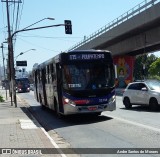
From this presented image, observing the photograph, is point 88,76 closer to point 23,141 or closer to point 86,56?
point 86,56

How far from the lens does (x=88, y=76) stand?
55.5 ft

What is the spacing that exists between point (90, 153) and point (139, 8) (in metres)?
27.6

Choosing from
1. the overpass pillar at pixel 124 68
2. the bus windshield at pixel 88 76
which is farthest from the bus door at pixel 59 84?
the overpass pillar at pixel 124 68

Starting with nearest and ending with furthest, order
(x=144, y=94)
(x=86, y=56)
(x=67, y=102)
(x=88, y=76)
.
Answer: (x=67, y=102) < (x=88, y=76) < (x=86, y=56) < (x=144, y=94)

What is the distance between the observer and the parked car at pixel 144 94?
20725 mm

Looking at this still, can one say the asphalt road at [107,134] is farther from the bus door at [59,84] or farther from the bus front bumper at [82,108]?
the bus door at [59,84]

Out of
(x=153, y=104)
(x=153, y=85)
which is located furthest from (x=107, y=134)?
(x=153, y=85)

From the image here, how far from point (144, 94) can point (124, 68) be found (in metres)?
39.2

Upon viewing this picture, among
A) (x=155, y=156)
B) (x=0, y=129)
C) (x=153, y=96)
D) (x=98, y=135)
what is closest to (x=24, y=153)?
(x=155, y=156)

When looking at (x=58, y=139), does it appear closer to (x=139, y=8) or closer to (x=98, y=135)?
(x=98, y=135)

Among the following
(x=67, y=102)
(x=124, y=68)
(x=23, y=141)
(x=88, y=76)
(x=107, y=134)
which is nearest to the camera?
(x=23, y=141)

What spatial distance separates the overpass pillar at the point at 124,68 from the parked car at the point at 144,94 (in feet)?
121

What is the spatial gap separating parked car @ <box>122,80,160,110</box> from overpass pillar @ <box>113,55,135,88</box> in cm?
3692

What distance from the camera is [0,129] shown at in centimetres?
1473
